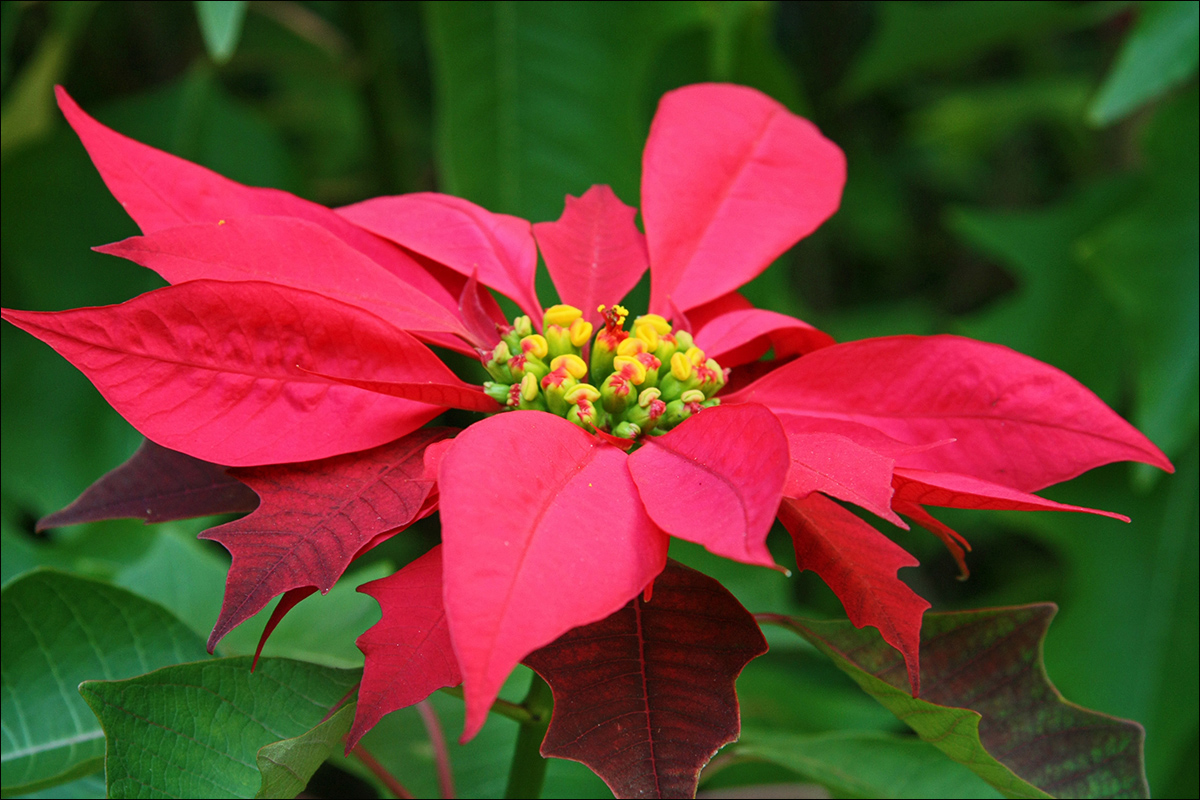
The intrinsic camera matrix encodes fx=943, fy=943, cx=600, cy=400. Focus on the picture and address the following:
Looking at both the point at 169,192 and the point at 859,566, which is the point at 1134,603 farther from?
the point at 169,192

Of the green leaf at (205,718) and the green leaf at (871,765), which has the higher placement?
the green leaf at (205,718)

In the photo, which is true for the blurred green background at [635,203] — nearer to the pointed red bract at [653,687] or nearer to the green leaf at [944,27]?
the green leaf at [944,27]

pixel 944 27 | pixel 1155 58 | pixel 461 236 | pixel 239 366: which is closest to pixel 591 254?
pixel 461 236

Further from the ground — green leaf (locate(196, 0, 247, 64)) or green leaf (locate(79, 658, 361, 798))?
green leaf (locate(196, 0, 247, 64))

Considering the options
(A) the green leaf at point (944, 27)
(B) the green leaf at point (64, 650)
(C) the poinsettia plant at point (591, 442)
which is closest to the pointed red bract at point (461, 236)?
(C) the poinsettia plant at point (591, 442)

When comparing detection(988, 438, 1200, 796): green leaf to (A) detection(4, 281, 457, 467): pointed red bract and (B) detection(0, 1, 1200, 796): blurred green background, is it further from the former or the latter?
(A) detection(4, 281, 457, 467): pointed red bract

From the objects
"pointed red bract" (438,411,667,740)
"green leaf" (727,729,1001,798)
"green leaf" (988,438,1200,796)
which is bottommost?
"green leaf" (988,438,1200,796)

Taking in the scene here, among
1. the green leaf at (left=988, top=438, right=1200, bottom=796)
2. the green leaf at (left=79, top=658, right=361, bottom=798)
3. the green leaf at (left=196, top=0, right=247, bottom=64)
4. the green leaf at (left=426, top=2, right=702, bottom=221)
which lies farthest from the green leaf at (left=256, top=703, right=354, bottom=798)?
the green leaf at (left=988, top=438, right=1200, bottom=796)
